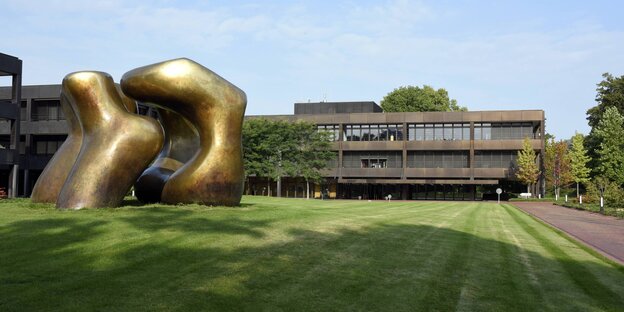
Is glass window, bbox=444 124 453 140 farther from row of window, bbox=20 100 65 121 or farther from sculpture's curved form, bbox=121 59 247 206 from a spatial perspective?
sculpture's curved form, bbox=121 59 247 206

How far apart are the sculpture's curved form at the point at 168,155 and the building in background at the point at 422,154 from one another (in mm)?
52908

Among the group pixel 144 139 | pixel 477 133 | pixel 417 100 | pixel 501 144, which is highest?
pixel 417 100

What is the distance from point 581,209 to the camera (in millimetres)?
43969

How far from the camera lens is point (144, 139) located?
17469 millimetres

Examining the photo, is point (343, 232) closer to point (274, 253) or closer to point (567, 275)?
point (274, 253)

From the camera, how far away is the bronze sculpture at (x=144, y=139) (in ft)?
55.6

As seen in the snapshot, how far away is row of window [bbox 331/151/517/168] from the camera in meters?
74.4

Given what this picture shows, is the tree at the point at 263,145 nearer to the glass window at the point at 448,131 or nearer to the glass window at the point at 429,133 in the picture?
the glass window at the point at 429,133

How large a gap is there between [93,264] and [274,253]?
12.4 feet

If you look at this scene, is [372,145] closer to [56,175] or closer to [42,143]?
[42,143]

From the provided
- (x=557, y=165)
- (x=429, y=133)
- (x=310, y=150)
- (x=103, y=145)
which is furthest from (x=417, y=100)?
(x=103, y=145)

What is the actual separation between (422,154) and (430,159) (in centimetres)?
136

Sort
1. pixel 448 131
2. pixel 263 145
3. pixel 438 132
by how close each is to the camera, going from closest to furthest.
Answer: pixel 263 145, pixel 448 131, pixel 438 132

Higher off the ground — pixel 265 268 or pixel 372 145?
pixel 372 145
